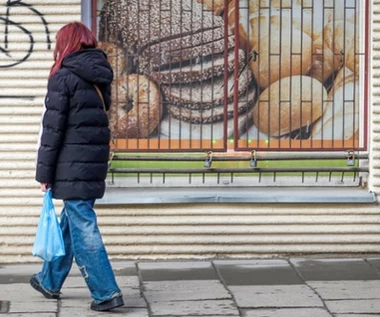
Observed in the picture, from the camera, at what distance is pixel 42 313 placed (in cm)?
659

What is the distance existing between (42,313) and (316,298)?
5.93 ft

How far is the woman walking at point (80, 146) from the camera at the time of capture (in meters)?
6.46

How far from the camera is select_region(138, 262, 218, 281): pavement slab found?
774 cm

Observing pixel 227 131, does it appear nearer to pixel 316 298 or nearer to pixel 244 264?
pixel 244 264

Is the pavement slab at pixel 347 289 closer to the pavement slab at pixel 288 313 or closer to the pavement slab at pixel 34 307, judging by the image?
the pavement slab at pixel 288 313

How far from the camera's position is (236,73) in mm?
8492

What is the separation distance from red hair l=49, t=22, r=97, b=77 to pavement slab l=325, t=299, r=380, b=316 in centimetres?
228

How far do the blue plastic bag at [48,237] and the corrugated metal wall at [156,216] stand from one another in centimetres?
164

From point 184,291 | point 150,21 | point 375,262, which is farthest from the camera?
point 150,21

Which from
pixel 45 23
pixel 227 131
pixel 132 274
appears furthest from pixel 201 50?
pixel 132 274

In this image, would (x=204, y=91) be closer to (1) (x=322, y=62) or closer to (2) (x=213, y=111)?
(2) (x=213, y=111)

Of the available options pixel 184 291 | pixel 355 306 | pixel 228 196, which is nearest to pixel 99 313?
pixel 184 291

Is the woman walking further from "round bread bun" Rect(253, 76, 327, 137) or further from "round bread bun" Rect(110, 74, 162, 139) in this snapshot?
"round bread bun" Rect(253, 76, 327, 137)

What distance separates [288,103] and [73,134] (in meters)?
2.58
